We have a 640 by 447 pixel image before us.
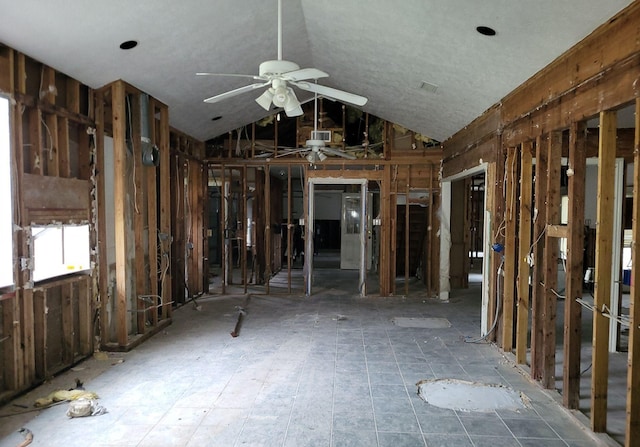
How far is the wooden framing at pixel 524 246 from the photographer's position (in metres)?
4.03

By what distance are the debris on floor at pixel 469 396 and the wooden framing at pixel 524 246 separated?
2.32 feet

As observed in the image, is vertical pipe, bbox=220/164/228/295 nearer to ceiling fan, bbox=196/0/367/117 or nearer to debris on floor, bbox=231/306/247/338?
debris on floor, bbox=231/306/247/338

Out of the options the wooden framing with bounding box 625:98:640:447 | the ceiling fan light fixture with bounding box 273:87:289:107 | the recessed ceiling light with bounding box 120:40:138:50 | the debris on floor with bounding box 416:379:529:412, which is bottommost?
the debris on floor with bounding box 416:379:529:412

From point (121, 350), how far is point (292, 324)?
220 centimetres

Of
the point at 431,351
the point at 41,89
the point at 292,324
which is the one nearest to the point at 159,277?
the point at 292,324

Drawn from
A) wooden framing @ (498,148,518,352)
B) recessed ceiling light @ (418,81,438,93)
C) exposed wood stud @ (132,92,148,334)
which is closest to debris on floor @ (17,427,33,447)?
exposed wood stud @ (132,92,148,334)

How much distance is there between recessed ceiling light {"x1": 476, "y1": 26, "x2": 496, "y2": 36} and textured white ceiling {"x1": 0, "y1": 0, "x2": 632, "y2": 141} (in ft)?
0.17

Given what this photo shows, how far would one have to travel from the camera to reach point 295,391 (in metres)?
3.53

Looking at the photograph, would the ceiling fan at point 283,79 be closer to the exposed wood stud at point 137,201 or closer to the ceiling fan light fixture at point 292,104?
the ceiling fan light fixture at point 292,104

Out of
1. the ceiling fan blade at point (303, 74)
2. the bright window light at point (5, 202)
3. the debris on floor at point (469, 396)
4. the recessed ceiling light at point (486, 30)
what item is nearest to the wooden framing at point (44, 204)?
the bright window light at point (5, 202)

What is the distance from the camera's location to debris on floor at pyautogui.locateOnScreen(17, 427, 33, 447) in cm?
267

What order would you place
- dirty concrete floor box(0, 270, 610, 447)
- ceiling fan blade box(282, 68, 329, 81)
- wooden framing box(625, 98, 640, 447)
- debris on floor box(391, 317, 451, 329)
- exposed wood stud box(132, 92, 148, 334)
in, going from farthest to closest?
debris on floor box(391, 317, 451, 329) < exposed wood stud box(132, 92, 148, 334) < ceiling fan blade box(282, 68, 329, 81) < dirty concrete floor box(0, 270, 610, 447) < wooden framing box(625, 98, 640, 447)

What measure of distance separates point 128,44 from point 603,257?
14.4 ft

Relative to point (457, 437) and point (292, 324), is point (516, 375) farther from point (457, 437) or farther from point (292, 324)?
point (292, 324)
